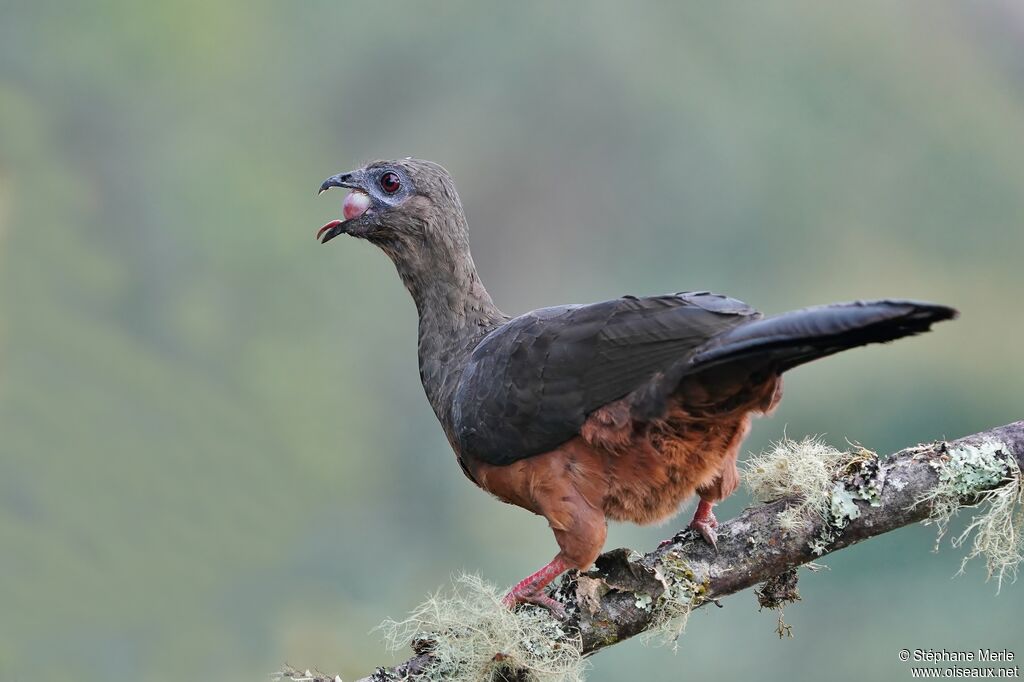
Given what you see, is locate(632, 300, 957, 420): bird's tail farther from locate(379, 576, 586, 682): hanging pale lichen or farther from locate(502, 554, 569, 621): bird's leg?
locate(379, 576, 586, 682): hanging pale lichen

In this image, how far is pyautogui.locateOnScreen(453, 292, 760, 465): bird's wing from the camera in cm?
335

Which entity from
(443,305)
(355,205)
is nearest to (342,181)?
(355,205)

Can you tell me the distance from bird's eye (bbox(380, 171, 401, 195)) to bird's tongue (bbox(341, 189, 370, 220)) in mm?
91

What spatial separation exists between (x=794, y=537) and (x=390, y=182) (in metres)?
2.27

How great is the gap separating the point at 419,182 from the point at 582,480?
159cm

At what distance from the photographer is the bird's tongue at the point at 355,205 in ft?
14.5

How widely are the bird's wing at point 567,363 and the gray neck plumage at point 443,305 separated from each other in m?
0.32

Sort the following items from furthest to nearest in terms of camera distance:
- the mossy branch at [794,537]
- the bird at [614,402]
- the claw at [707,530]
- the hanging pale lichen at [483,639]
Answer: the claw at [707,530], the mossy branch at [794,537], the hanging pale lichen at [483,639], the bird at [614,402]

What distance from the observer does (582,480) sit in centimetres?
362

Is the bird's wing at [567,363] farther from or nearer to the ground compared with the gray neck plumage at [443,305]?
nearer to the ground

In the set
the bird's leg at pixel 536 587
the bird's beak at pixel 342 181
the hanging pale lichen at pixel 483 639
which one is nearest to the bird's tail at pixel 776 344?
the bird's leg at pixel 536 587

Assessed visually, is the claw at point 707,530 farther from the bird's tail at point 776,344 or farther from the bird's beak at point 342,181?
the bird's beak at point 342,181

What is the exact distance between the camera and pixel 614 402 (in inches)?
137

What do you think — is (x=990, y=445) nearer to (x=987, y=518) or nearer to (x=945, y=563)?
(x=987, y=518)
